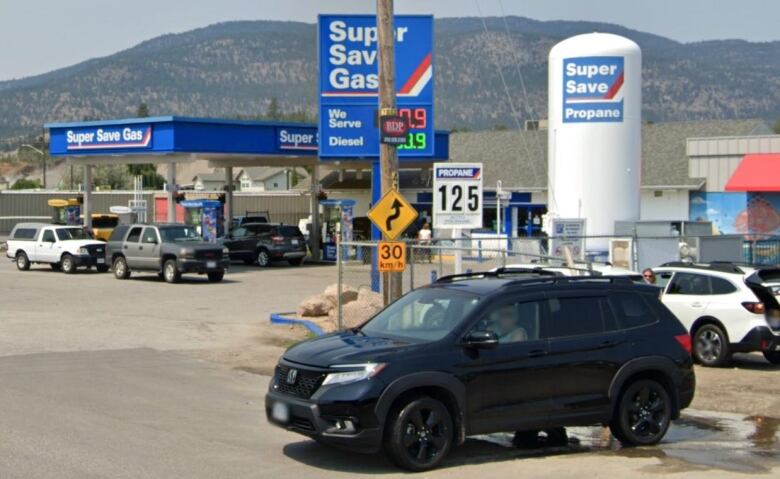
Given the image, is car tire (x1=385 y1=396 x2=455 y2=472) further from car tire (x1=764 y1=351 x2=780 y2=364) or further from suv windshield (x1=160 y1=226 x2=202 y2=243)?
suv windshield (x1=160 y1=226 x2=202 y2=243)

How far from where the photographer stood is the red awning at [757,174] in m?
42.8

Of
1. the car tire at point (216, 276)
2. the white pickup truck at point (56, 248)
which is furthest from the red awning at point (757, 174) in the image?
the white pickup truck at point (56, 248)

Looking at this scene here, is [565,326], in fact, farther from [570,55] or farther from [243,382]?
[570,55]

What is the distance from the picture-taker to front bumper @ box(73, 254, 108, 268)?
37250 millimetres

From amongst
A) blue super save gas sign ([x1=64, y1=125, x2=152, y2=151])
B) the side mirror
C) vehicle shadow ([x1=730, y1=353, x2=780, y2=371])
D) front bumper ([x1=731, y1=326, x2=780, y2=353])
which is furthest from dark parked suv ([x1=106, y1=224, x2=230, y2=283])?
the side mirror

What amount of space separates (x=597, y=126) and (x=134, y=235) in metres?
15.4

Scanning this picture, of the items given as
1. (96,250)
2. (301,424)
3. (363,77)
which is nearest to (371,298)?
(363,77)

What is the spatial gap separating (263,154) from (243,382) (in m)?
26.7

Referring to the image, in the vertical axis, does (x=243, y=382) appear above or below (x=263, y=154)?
below

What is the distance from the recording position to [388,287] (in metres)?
17.6

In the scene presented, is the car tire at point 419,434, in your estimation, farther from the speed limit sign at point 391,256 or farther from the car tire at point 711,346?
the car tire at point 711,346

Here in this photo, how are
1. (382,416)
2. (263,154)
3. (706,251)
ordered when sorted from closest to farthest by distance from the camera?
(382,416)
(706,251)
(263,154)

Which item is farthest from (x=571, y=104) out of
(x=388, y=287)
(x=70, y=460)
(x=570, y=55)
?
(x=70, y=460)

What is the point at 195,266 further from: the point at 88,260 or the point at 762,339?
the point at 762,339
